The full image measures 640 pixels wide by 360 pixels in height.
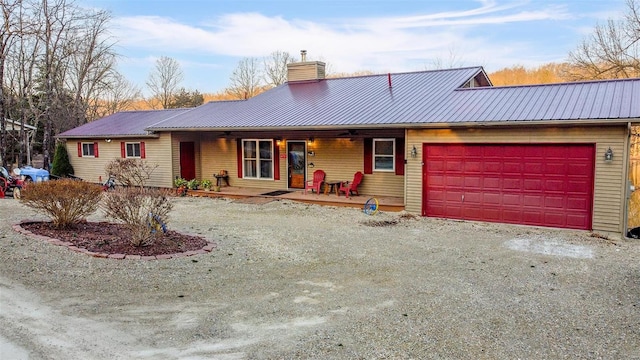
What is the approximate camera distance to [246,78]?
4294cm

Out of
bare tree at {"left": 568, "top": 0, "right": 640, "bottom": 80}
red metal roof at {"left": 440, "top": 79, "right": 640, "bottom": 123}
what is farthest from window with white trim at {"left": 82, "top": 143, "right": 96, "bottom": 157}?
bare tree at {"left": 568, "top": 0, "right": 640, "bottom": 80}

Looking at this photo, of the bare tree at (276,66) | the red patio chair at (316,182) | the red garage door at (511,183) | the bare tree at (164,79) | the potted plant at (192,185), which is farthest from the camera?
the bare tree at (164,79)

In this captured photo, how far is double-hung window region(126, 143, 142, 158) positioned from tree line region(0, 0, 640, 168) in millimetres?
5172

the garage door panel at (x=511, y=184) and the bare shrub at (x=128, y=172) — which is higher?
the bare shrub at (x=128, y=172)

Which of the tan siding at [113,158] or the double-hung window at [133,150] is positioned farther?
the double-hung window at [133,150]

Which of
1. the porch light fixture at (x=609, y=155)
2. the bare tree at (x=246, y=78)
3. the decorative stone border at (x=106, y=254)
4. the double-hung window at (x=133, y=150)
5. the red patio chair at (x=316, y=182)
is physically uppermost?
the bare tree at (x=246, y=78)

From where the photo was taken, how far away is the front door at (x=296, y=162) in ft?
47.6

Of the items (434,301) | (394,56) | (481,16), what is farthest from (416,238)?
(394,56)

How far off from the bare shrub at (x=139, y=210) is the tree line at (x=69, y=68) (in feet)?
42.0

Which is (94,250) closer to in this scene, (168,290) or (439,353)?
(168,290)

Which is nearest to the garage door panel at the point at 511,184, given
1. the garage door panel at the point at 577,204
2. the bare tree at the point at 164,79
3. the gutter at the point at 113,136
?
the garage door panel at the point at 577,204

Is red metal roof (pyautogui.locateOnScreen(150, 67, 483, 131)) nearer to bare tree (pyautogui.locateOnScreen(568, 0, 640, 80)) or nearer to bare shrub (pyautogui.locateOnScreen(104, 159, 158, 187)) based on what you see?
bare shrub (pyautogui.locateOnScreen(104, 159, 158, 187))

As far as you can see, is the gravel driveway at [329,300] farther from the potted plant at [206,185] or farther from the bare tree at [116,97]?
the bare tree at [116,97]

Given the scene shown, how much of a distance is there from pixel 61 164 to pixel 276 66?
86.5 feet
